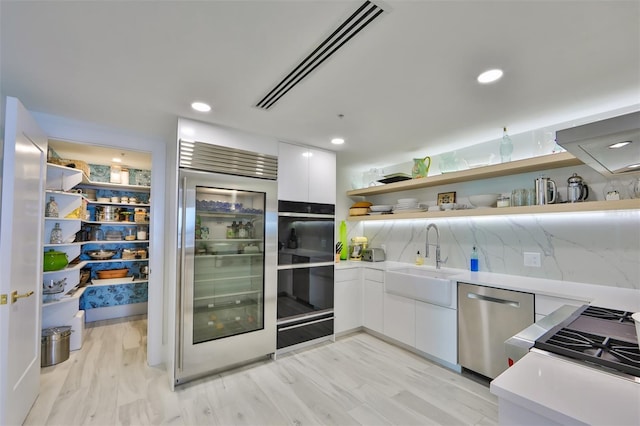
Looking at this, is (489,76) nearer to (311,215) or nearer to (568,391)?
(568,391)

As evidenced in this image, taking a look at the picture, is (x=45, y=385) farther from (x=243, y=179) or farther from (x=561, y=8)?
(x=561, y=8)

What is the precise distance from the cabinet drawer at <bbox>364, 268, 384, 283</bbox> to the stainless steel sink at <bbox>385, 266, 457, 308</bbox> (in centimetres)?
11

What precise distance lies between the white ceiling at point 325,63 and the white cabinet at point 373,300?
72.0 inches

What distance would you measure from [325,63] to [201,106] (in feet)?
3.66

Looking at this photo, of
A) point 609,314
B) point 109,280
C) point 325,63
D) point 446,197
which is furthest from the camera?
point 109,280

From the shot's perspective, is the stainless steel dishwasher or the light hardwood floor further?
the stainless steel dishwasher

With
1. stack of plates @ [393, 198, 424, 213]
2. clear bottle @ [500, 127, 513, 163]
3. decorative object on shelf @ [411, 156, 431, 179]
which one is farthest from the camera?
stack of plates @ [393, 198, 424, 213]

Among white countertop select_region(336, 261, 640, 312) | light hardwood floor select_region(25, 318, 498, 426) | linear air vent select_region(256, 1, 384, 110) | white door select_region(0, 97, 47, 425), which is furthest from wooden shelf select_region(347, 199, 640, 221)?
white door select_region(0, 97, 47, 425)

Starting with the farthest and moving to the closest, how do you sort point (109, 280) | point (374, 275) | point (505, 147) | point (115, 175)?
1. point (115, 175)
2. point (109, 280)
3. point (374, 275)
4. point (505, 147)

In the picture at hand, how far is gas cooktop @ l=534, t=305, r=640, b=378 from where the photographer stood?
849mm

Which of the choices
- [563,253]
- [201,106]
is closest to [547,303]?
[563,253]

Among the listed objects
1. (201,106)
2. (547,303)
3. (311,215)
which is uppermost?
(201,106)

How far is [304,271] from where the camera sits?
311 cm

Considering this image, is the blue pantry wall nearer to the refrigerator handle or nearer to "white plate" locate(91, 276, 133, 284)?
"white plate" locate(91, 276, 133, 284)
